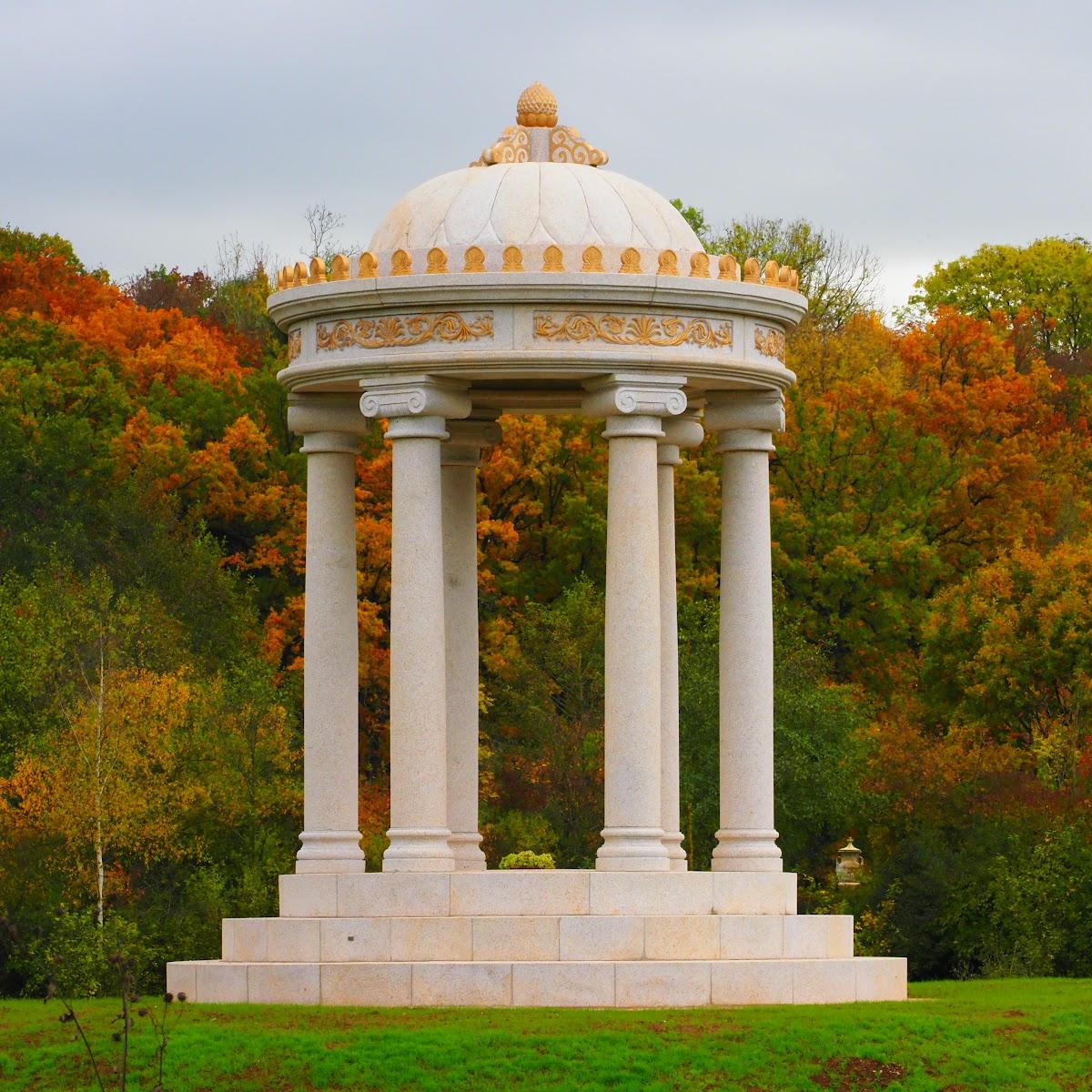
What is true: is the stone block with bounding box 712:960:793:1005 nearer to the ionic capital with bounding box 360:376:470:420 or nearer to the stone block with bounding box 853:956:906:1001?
the stone block with bounding box 853:956:906:1001

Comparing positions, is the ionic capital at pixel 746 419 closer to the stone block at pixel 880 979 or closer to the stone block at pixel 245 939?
the stone block at pixel 880 979

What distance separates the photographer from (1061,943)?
69250mm

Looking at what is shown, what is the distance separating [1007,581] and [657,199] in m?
37.9

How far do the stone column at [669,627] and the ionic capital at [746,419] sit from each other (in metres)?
1.56

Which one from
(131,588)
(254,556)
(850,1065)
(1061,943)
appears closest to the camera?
(850,1065)

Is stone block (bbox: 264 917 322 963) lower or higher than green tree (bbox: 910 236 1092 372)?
lower

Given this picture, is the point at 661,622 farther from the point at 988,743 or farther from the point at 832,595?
the point at 832,595

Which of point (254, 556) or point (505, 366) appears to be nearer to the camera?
point (505, 366)

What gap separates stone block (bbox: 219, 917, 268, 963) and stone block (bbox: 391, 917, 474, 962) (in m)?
2.77

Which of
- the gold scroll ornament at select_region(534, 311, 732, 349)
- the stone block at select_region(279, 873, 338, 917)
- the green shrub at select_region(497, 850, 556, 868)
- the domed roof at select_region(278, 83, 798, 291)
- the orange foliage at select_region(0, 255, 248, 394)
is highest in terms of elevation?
the orange foliage at select_region(0, 255, 248, 394)

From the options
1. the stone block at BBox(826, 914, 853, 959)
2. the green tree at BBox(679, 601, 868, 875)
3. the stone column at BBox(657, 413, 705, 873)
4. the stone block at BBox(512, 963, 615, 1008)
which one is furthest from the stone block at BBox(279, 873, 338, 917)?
the green tree at BBox(679, 601, 868, 875)

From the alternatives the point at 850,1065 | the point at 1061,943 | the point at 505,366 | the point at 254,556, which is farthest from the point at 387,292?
the point at 254,556

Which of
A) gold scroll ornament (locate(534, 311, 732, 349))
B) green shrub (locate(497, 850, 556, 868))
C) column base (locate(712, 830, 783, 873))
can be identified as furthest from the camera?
green shrub (locate(497, 850, 556, 868))

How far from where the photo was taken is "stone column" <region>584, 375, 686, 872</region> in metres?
49.1
